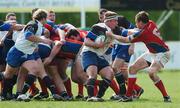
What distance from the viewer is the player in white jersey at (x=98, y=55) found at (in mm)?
16344

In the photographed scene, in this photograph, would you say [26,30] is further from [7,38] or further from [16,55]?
[7,38]

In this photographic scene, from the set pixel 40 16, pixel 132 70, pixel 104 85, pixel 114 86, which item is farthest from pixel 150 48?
pixel 40 16

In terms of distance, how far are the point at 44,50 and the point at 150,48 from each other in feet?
7.55

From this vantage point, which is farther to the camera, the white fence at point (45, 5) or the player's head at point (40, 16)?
the white fence at point (45, 5)

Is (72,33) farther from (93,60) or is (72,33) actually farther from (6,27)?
(6,27)

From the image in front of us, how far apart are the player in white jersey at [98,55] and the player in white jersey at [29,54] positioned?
0.82 meters

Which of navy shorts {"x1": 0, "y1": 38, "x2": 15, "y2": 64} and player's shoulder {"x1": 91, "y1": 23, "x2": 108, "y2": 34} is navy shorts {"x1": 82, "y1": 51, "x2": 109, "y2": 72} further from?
navy shorts {"x1": 0, "y1": 38, "x2": 15, "y2": 64}

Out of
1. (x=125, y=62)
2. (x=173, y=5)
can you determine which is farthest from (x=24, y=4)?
(x=125, y=62)

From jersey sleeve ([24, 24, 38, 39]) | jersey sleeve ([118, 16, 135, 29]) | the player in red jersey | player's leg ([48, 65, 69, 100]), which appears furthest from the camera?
jersey sleeve ([118, 16, 135, 29])

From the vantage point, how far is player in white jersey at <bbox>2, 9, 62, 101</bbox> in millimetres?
16109

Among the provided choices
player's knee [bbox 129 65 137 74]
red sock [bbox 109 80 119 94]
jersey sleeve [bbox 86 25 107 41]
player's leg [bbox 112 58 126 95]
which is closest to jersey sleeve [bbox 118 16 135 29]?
player's leg [bbox 112 58 126 95]

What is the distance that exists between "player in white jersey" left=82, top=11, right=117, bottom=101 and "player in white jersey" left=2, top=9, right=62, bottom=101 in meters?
0.82

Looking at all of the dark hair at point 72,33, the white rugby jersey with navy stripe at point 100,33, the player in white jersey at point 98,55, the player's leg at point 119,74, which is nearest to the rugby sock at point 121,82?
the player's leg at point 119,74

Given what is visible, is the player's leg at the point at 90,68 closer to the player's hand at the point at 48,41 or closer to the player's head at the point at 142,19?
the player's hand at the point at 48,41
